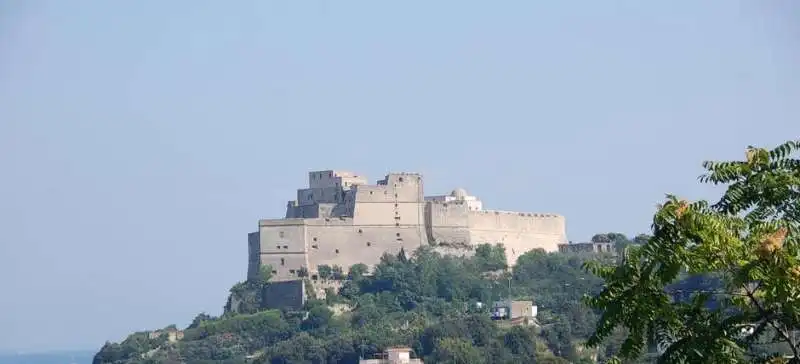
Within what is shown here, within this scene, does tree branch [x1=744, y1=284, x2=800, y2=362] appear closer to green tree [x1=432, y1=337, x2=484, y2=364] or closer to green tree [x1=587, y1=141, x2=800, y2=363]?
green tree [x1=587, y1=141, x2=800, y2=363]

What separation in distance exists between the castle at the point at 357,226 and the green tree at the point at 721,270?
52.2 metres

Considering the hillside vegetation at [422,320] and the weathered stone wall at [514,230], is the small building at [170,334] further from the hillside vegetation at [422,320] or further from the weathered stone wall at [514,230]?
the weathered stone wall at [514,230]

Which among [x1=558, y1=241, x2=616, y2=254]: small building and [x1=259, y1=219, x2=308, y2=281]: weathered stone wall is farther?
[x1=558, y1=241, x2=616, y2=254]: small building

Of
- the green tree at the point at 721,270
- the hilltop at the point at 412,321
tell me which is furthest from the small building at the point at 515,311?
the green tree at the point at 721,270

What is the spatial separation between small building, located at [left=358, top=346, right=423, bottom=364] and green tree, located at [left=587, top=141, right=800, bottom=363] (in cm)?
4694

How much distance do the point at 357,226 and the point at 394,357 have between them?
681 cm

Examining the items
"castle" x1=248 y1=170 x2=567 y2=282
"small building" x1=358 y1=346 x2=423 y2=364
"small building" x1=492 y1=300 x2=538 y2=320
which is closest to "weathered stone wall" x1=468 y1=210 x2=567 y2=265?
"castle" x1=248 y1=170 x2=567 y2=282

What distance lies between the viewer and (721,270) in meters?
11.8

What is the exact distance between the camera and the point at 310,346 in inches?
2453

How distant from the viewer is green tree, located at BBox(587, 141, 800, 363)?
452 inches

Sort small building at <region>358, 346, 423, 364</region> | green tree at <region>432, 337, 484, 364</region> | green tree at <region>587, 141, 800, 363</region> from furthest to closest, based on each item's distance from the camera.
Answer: green tree at <region>432, 337, 484, 364</region>
small building at <region>358, 346, 423, 364</region>
green tree at <region>587, 141, 800, 363</region>

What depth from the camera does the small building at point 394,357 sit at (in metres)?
59.4

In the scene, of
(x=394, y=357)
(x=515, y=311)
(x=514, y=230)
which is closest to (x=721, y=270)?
(x=394, y=357)

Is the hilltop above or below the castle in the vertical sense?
below
